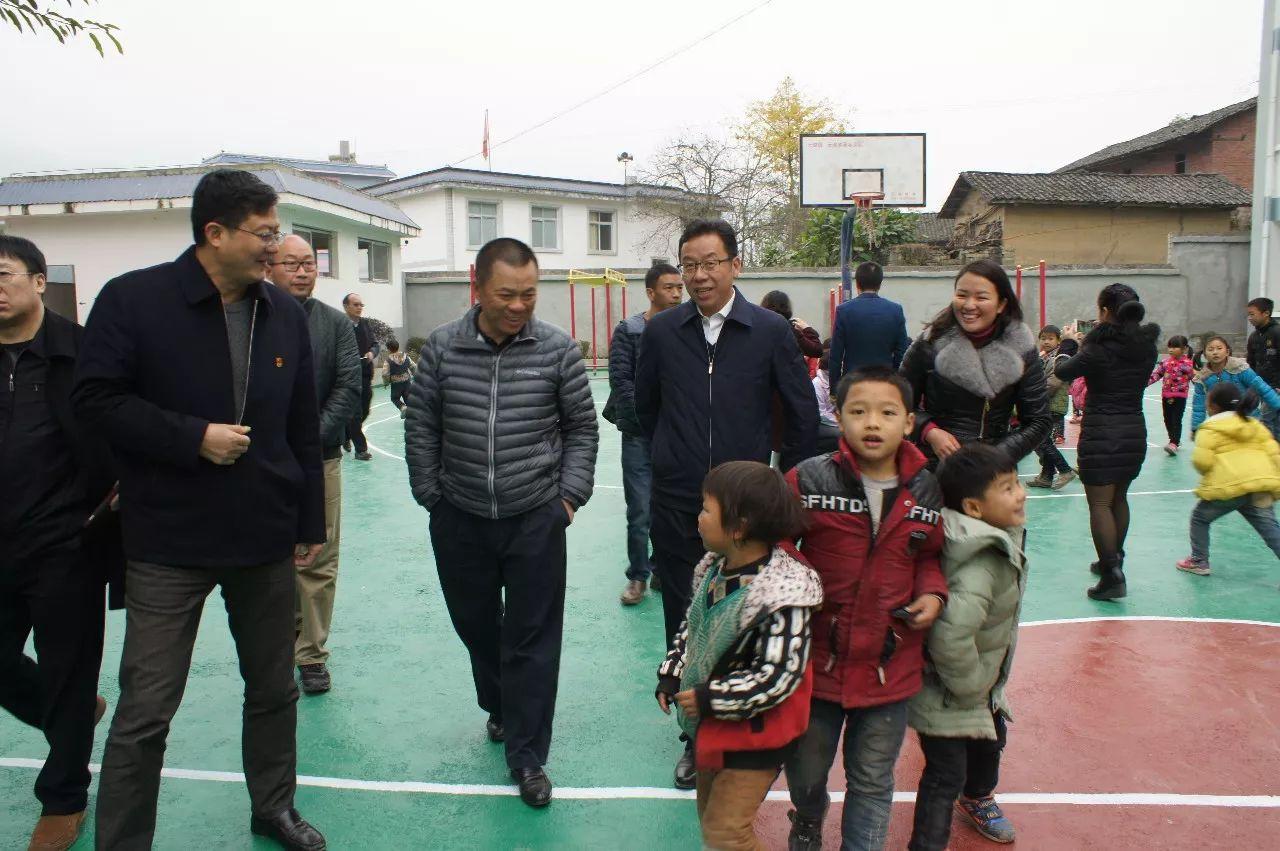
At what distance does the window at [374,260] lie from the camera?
79.7 feet

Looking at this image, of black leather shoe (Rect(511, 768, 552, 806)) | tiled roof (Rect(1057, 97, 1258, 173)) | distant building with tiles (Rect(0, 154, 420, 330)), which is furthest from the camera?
tiled roof (Rect(1057, 97, 1258, 173))

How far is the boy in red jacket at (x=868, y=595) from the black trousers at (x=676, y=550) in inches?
30.3

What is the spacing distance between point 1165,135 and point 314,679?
46.0 meters

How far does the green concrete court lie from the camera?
320 centimetres

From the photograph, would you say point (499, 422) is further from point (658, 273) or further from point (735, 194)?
point (735, 194)

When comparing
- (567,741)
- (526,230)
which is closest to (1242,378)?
(567,741)

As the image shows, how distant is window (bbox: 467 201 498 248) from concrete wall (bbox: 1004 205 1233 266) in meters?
17.4

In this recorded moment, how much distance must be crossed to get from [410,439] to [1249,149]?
43.9 m

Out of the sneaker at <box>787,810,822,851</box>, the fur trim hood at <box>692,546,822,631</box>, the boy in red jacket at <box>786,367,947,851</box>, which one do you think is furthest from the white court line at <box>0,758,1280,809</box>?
the fur trim hood at <box>692,546,822,631</box>

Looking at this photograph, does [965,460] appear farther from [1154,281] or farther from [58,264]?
[1154,281]

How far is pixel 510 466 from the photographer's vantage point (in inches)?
131

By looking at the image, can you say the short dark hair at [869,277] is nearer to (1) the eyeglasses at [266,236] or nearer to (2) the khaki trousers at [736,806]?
(1) the eyeglasses at [266,236]

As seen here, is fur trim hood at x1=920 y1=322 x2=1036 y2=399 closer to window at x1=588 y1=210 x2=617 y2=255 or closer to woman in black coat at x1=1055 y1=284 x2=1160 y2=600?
woman in black coat at x1=1055 y1=284 x2=1160 y2=600

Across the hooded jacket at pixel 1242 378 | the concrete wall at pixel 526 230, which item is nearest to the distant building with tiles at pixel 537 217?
the concrete wall at pixel 526 230
